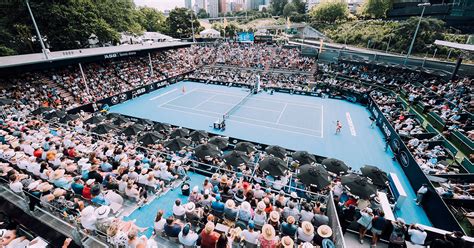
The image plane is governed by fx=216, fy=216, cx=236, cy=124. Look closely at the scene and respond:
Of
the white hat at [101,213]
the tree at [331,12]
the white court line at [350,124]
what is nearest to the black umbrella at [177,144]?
the white hat at [101,213]

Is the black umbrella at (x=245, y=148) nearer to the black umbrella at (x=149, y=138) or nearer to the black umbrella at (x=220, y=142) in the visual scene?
the black umbrella at (x=220, y=142)

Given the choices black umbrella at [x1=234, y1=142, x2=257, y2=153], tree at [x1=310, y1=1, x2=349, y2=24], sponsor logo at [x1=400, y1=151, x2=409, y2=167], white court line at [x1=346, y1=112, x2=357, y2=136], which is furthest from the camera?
tree at [x1=310, y1=1, x2=349, y2=24]

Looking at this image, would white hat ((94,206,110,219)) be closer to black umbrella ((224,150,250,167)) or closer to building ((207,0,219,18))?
black umbrella ((224,150,250,167))

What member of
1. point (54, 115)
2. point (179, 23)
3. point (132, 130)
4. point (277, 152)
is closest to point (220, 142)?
point (277, 152)

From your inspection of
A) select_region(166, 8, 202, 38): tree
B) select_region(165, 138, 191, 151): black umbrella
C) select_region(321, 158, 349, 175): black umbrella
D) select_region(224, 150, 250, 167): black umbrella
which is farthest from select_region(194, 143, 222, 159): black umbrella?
select_region(166, 8, 202, 38): tree

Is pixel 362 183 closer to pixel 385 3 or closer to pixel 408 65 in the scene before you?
pixel 408 65

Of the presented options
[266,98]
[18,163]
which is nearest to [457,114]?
[266,98]

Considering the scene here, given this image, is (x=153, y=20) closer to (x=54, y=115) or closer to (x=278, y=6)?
(x=54, y=115)
